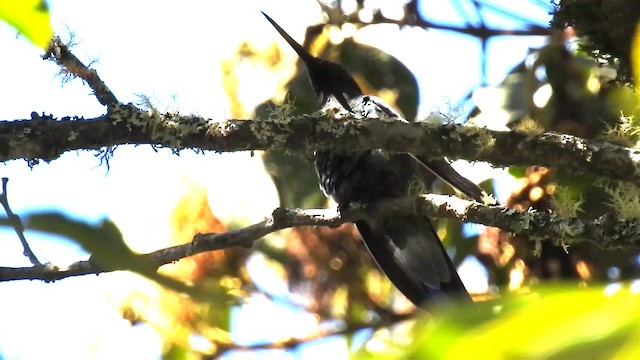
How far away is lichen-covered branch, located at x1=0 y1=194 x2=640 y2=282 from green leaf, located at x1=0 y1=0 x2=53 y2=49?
0.69 m

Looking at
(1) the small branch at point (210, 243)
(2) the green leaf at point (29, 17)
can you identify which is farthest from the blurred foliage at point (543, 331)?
(1) the small branch at point (210, 243)

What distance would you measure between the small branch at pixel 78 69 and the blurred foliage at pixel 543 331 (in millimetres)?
1030

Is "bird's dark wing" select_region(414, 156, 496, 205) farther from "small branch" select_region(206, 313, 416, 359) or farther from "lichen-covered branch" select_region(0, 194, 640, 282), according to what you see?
"small branch" select_region(206, 313, 416, 359)

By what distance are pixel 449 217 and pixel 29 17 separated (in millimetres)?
1111

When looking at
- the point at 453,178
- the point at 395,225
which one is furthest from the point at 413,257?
the point at 453,178

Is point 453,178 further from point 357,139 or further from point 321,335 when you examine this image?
point 321,335

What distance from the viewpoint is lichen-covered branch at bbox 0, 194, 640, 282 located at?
1197 millimetres

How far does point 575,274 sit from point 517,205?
256 millimetres

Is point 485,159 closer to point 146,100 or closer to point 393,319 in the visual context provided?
point 146,100

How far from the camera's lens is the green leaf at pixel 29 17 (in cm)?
33

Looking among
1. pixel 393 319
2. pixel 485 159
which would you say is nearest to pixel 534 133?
pixel 485 159

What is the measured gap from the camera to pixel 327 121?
47.7 inches

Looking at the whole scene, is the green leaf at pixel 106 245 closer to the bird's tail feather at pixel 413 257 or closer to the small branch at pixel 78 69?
the small branch at pixel 78 69

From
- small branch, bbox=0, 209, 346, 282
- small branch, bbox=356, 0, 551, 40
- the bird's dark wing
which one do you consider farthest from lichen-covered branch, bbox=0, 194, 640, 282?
small branch, bbox=356, 0, 551, 40
